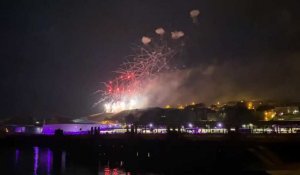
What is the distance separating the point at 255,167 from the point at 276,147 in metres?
3.95

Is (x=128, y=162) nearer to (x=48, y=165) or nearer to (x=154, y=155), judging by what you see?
(x=154, y=155)

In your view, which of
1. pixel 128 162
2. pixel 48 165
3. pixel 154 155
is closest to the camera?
pixel 154 155

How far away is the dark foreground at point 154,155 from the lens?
56156 millimetres

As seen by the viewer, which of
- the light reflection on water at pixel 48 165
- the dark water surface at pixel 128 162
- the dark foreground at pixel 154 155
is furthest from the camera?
the light reflection on water at pixel 48 165

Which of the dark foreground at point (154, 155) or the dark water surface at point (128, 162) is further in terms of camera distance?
the dark water surface at point (128, 162)

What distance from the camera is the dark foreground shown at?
56156 mm

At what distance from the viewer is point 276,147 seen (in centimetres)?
5622

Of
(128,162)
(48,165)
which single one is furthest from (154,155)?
(48,165)

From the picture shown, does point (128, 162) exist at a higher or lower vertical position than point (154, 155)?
lower

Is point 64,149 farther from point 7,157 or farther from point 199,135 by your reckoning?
point 199,135

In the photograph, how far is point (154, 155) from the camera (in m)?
67.9

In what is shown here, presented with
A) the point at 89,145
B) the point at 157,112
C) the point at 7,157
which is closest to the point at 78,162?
the point at 89,145

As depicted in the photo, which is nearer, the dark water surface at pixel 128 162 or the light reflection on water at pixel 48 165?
the dark water surface at pixel 128 162

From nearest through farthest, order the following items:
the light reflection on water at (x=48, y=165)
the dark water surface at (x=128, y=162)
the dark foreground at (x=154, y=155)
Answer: the dark foreground at (x=154, y=155) → the dark water surface at (x=128, y=162) → the light reflection on water at (x=48, y=165)
